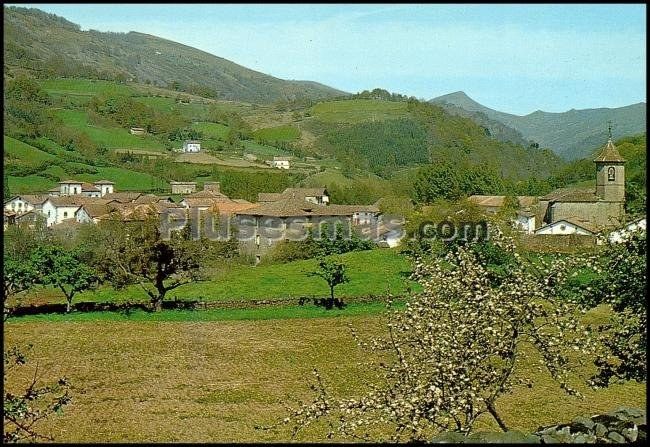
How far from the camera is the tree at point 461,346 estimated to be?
29.8ft

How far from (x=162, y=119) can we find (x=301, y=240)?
84.0 meters

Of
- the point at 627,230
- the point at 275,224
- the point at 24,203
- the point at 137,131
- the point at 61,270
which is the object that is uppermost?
the point at 137,131

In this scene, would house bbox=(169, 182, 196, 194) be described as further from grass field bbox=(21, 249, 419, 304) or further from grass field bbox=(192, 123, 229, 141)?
grass field bbox=(21, 249, 419, 304)

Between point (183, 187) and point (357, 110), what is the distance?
68611 millimetres

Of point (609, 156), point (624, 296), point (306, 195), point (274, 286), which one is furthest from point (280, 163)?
point (624, 296)

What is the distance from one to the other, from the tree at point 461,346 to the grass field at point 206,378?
5809 millimetres

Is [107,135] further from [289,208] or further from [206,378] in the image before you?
[206,378]

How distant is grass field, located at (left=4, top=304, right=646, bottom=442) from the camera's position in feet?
53.7

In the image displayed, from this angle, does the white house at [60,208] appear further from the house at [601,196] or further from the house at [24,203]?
the house at [601,196]

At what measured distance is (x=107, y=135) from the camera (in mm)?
109125

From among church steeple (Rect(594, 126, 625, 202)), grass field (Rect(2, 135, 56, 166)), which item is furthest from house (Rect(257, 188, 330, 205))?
church steeple (Rect(594, 126, 625, 202))

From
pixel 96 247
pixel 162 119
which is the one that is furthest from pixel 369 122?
pixel 96 247

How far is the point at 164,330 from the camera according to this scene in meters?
30.1

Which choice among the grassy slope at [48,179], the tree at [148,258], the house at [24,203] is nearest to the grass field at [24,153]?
the grassy slope at [48,179]
